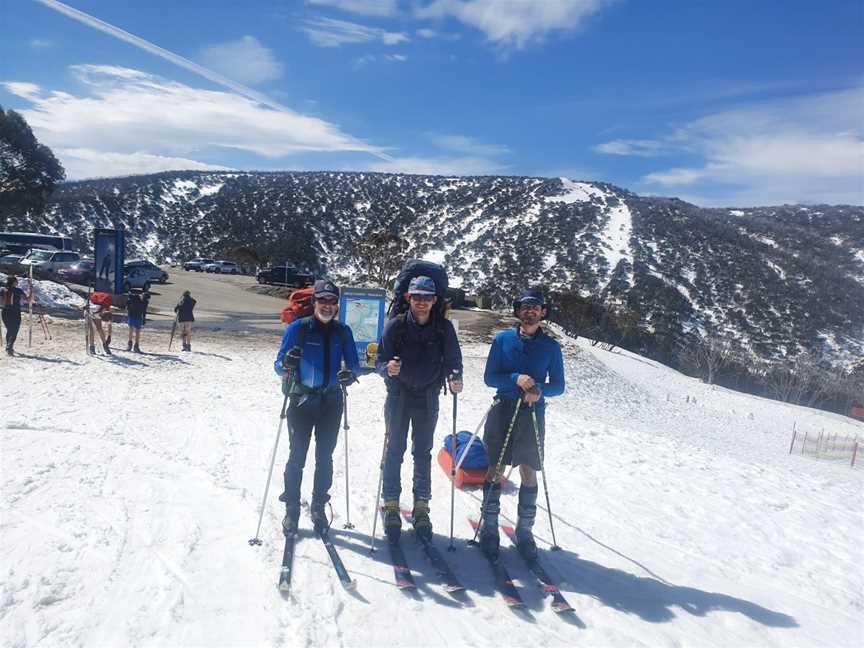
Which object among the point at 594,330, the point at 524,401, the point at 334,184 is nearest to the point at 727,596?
the point at 524,401

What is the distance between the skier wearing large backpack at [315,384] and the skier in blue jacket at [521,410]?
1241 millimetres

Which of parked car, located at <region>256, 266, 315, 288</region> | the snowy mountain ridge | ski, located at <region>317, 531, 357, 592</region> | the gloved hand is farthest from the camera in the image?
the snowy mountain ridge

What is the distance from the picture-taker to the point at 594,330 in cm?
3506

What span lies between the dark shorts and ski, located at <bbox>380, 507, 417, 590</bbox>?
1.01m

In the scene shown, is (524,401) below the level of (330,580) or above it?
above

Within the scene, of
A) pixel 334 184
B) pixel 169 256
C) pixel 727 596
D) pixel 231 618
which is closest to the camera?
pixel 231 618

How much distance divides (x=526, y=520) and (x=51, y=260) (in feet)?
112

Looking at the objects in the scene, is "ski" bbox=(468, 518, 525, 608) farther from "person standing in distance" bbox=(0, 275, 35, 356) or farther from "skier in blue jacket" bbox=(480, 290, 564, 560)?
"person standing in distance" bbox=(0, 275, 35, 356)

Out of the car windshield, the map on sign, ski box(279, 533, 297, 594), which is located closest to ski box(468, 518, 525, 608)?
ski box(279, 533, 297, 594)

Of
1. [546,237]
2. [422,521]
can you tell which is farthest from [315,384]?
[546,237]

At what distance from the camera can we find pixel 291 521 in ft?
15.0

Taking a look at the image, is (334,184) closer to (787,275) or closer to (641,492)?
(787,275)

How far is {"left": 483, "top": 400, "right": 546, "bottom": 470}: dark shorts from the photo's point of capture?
4.50 meters

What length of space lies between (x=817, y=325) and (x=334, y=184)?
65.3 meters
